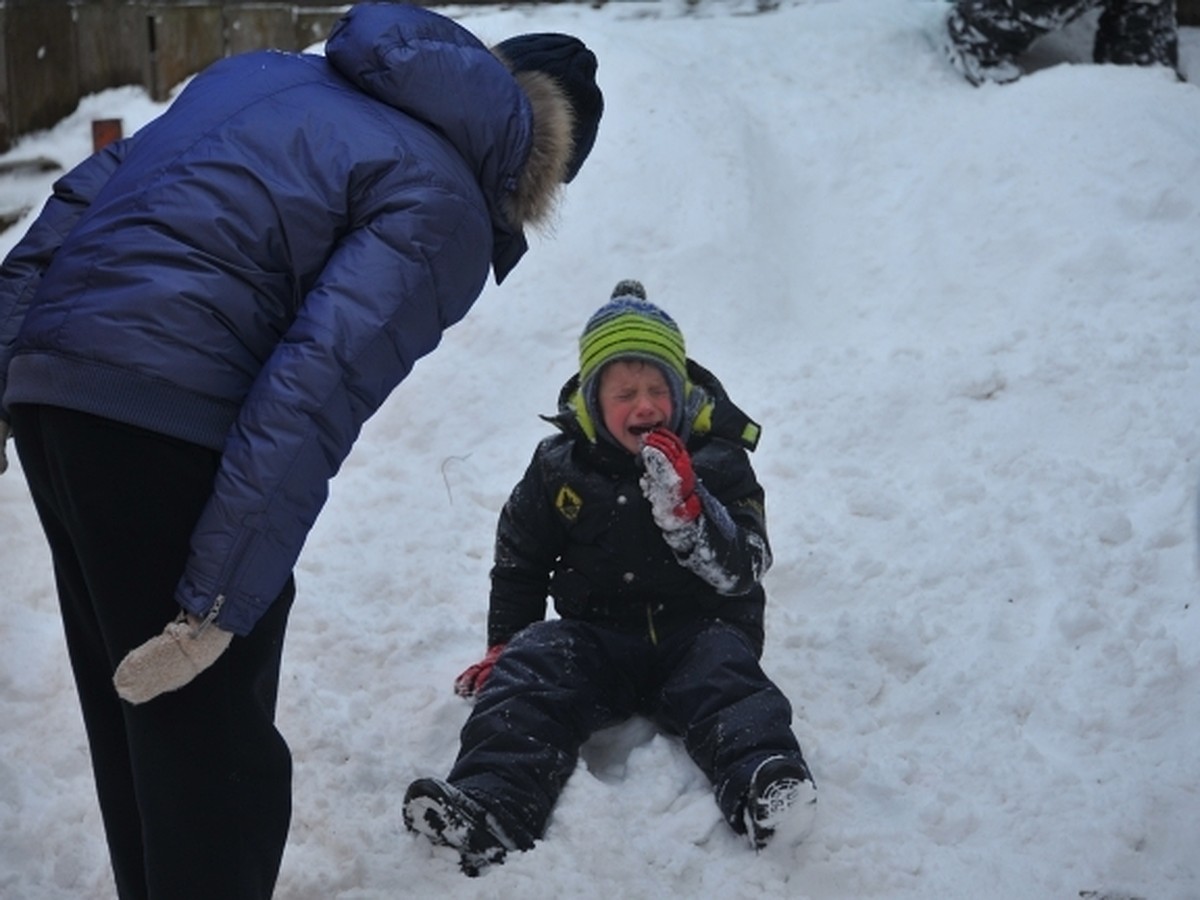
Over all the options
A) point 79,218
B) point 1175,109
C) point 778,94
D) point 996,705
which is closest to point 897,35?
point 778,94

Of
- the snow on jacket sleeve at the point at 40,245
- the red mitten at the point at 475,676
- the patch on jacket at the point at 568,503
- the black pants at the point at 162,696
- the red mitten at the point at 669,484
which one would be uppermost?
the snow on jacket sleeve at the point at 40,245

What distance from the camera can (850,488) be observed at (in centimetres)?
457

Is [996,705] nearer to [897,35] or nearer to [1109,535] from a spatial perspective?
[1109,535]

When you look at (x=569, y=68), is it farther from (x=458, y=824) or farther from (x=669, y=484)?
(x=458, y=824)

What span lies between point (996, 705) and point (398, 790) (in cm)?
142

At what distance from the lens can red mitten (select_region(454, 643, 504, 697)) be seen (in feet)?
11.6

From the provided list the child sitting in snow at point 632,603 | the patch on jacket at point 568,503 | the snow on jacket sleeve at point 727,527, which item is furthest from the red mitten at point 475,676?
the snow on jacket sleeve at point 727,527

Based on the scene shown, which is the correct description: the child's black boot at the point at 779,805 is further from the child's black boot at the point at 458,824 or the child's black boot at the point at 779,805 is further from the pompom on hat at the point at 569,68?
the pompom on hat at the point at 569,68

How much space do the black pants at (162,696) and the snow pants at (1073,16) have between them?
5.26 m

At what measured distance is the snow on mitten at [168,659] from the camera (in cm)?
205

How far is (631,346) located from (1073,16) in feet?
13.7

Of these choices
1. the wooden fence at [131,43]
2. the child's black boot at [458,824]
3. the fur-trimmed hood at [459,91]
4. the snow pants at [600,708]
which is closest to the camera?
the fur-trimmed hood at [459,91]

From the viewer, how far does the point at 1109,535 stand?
13.5ft

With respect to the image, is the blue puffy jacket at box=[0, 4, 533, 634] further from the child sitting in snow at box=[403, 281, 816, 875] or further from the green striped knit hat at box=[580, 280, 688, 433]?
the green striped knit hat at box=[580, 280, 688, 433]
